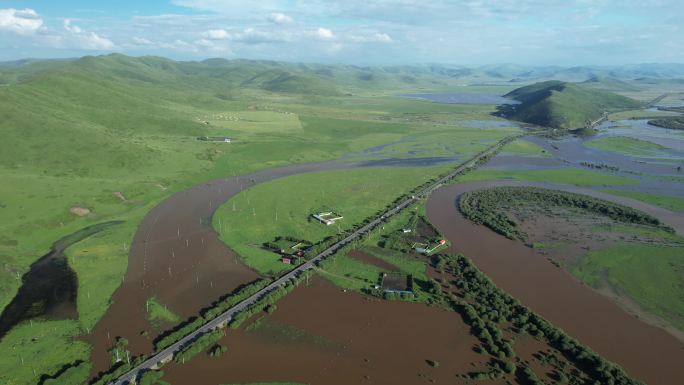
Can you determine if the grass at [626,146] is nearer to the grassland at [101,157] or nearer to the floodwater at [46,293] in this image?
the grassland at [101,157]

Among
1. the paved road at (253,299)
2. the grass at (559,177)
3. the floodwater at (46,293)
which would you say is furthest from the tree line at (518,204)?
the floodwater at (46,293)

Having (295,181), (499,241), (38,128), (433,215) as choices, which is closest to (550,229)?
(499,241)

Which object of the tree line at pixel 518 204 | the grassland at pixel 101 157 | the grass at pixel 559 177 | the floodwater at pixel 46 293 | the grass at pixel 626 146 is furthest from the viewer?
the grass at pixel 626 146

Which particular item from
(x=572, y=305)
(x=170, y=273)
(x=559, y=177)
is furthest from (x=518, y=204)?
(x=170, y=273)

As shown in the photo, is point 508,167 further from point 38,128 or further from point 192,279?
point 38,128

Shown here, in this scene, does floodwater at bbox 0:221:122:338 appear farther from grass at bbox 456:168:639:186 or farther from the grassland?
grass at bbox 456:168:639:186
